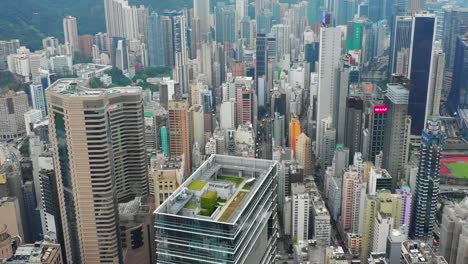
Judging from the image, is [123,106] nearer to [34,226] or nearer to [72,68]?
[34,226]

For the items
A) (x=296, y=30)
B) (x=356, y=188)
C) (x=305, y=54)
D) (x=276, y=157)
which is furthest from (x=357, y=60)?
(x=356, y=188)

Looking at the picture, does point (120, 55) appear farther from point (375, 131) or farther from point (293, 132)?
point (375, 131)

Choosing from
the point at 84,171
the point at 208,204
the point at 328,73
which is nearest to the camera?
the point at 208,204

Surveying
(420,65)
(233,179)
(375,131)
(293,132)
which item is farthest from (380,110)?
(233,179)

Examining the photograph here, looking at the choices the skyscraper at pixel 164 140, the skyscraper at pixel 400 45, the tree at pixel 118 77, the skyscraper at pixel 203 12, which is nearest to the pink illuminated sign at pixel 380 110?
the skyscraper at pixel 164 140

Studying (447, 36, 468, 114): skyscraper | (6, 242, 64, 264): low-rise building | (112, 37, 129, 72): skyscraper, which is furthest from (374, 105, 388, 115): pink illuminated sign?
(112, 37, 129, 72): skyscraper

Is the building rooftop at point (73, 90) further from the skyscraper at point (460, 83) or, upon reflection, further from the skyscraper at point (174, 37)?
the skyscraper at point (460, 83)

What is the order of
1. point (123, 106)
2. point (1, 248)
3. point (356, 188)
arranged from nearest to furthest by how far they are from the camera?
point (1, 248), point (123, 106), point (356, 188)
